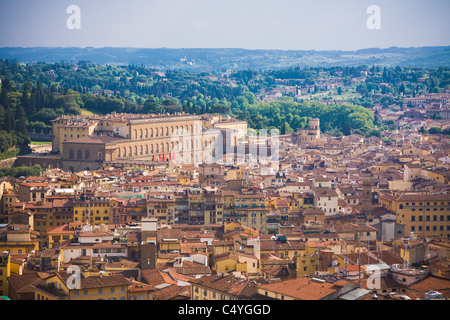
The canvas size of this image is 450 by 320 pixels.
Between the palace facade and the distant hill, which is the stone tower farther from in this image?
the distant hill

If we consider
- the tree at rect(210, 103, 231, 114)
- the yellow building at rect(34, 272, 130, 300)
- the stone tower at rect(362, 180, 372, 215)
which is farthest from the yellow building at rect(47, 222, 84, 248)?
the tree at rect(210, 103, 231, 114)

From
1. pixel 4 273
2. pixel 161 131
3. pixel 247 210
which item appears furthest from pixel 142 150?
pixel 4 273

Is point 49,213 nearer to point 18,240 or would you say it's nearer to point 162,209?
point 162,209

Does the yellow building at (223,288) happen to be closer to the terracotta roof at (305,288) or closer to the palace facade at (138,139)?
the terracotta roof at (305,288)

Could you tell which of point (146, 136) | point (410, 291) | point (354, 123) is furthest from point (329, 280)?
point (354, 123)

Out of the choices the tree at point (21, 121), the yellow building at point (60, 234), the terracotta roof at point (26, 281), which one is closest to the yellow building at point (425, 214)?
the yellow building at point (60, 234)
